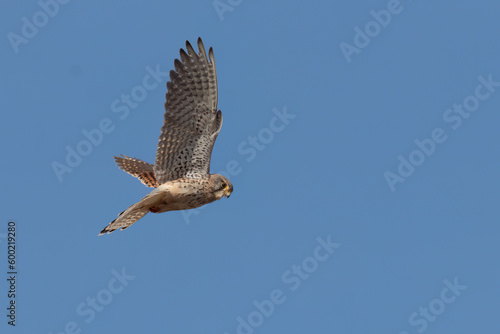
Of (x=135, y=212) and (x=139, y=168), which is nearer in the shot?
(x=135, y=212)

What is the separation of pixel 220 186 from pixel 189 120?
1.18 metres

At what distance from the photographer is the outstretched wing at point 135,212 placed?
12.9m

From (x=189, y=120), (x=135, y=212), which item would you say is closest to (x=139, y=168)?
(x=135, y=212)

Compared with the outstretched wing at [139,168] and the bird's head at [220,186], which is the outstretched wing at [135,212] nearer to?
the bird's head at [220,186]

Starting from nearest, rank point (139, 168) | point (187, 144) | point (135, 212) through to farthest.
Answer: point (135, 212) < point (187, 144) < point (139, 168)

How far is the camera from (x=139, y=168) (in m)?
15.7

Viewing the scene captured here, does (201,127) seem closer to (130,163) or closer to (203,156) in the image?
(203,156)

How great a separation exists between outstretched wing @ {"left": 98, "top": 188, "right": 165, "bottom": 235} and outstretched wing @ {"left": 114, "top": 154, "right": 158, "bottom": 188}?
1694 mm

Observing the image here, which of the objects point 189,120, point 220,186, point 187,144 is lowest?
point 220,186

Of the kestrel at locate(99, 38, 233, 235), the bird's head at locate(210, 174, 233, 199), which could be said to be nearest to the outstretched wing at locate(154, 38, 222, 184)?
the kestrel at locate(99, 38, 233, 235)

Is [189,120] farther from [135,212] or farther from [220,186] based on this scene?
[135,212]

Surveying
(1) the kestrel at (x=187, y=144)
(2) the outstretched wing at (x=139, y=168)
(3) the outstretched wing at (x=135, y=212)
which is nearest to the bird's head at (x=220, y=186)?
(1) the kestrel at (x=187, y=144)

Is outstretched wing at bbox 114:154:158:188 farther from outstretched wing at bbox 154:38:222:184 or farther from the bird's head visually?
the bird's head

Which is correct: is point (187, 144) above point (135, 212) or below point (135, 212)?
above
